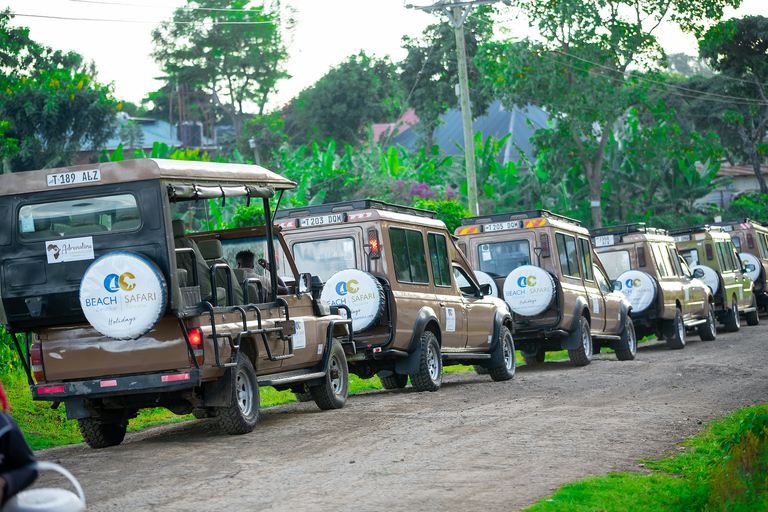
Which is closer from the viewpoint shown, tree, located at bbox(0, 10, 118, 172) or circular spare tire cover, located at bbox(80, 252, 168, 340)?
circular spare tire cover, located at bbox(80, 252, 168, 340)

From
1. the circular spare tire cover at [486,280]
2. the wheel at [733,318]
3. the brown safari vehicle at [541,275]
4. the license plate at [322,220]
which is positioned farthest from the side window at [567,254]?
the wheel at [733,318]

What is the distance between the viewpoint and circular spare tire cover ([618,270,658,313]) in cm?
1959

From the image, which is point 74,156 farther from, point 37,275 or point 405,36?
point 37,275

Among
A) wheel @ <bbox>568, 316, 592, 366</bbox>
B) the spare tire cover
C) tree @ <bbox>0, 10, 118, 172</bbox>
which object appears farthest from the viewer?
tree @ <bbox>0, 10, 118, 172</bbox>

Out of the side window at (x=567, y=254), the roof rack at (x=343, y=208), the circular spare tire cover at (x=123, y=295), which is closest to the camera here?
the circular spare tire cover at (x=123, y=295)

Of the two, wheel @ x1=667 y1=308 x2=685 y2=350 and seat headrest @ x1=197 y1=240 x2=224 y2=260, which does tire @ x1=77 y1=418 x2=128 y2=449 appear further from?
wheel @ x1=667 y1=308 x2=685 y2=350

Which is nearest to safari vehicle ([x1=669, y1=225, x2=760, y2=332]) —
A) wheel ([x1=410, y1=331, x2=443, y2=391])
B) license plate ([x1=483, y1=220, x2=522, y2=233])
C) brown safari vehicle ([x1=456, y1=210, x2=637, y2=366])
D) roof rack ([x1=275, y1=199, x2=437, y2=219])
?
brown safari vehicle ([x1=456, y1=210, x2=637, y2=366])

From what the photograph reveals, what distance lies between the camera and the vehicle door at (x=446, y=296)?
44.7 feet

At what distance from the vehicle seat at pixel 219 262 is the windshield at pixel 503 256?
6970mm

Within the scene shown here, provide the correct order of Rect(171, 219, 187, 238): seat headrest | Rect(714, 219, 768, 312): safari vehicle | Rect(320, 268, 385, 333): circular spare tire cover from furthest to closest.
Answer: Rect(714, 219, 768, 312): safari vehicle, Rect(320, 268, 385, 333): circular spare tire cover, Rect(171, 219, 187, 238): seat headrest

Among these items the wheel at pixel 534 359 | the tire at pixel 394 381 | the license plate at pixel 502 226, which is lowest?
the wheel at pixel 534 359

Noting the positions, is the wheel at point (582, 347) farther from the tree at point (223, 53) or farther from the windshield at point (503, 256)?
the tree at point (223, 53)

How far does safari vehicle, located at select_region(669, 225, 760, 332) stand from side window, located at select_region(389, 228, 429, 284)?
12188 millimetres

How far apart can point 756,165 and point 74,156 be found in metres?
31.3
